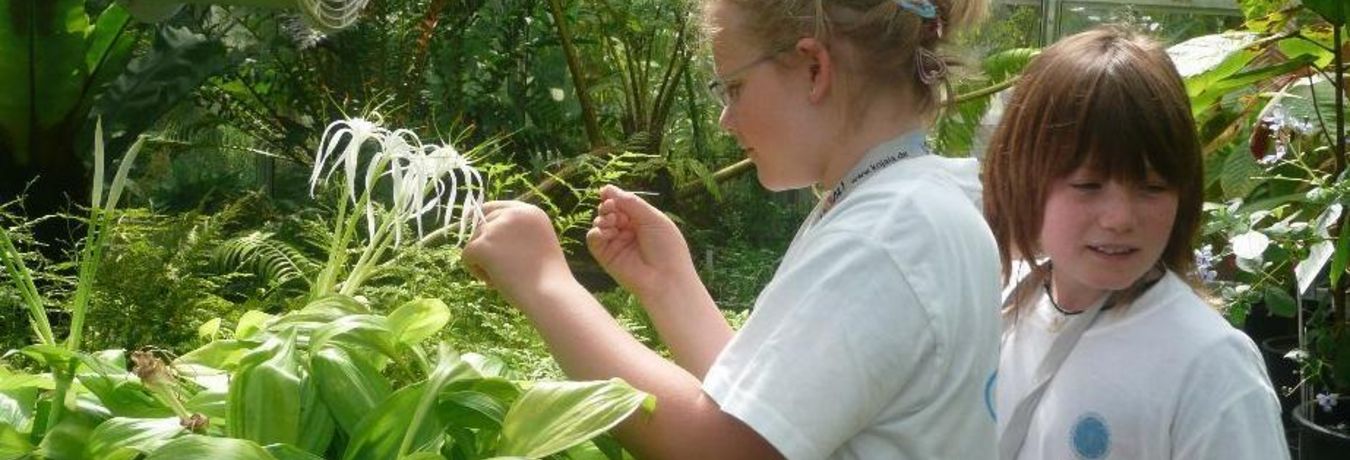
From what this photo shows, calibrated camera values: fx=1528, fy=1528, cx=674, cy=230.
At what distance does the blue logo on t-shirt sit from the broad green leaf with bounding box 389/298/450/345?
0.69 m

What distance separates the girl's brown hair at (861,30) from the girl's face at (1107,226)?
432 millimetres

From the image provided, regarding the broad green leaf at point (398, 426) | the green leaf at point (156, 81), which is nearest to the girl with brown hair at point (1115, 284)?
the broad green leaf at point (398, 426)

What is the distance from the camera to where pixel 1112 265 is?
5.33 ft

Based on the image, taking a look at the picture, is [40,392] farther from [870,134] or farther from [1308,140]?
[1308,140]

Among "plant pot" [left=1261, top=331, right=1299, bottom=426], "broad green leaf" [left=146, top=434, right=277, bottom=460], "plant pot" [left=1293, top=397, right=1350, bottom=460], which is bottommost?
"plant pot" [left=1261, top=331, right=1299, bottom=426]

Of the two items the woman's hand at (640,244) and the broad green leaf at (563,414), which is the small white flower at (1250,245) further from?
the broad green leaf at (563,414)

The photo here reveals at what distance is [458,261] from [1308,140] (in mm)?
2748

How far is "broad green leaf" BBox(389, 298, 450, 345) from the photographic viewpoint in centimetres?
134

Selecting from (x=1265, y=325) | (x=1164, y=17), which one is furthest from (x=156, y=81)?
(x=1164, y=17)

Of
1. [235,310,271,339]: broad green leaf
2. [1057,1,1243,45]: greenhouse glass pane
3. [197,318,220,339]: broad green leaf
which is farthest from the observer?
[1057,1,1243,45]: greenhouse glass pane

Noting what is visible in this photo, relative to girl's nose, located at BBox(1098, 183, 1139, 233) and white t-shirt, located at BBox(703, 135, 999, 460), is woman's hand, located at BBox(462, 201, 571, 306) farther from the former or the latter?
girl's nose, located at BBox(1098, 183, 1139, 233)

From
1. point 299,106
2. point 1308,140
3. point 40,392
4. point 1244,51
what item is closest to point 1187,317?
point 40,392

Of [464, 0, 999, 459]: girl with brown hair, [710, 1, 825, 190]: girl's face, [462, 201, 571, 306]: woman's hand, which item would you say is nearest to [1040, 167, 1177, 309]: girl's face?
[464, 0, 999, 459]: girl with brown hair

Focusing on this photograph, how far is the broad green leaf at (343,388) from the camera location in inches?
46.0
